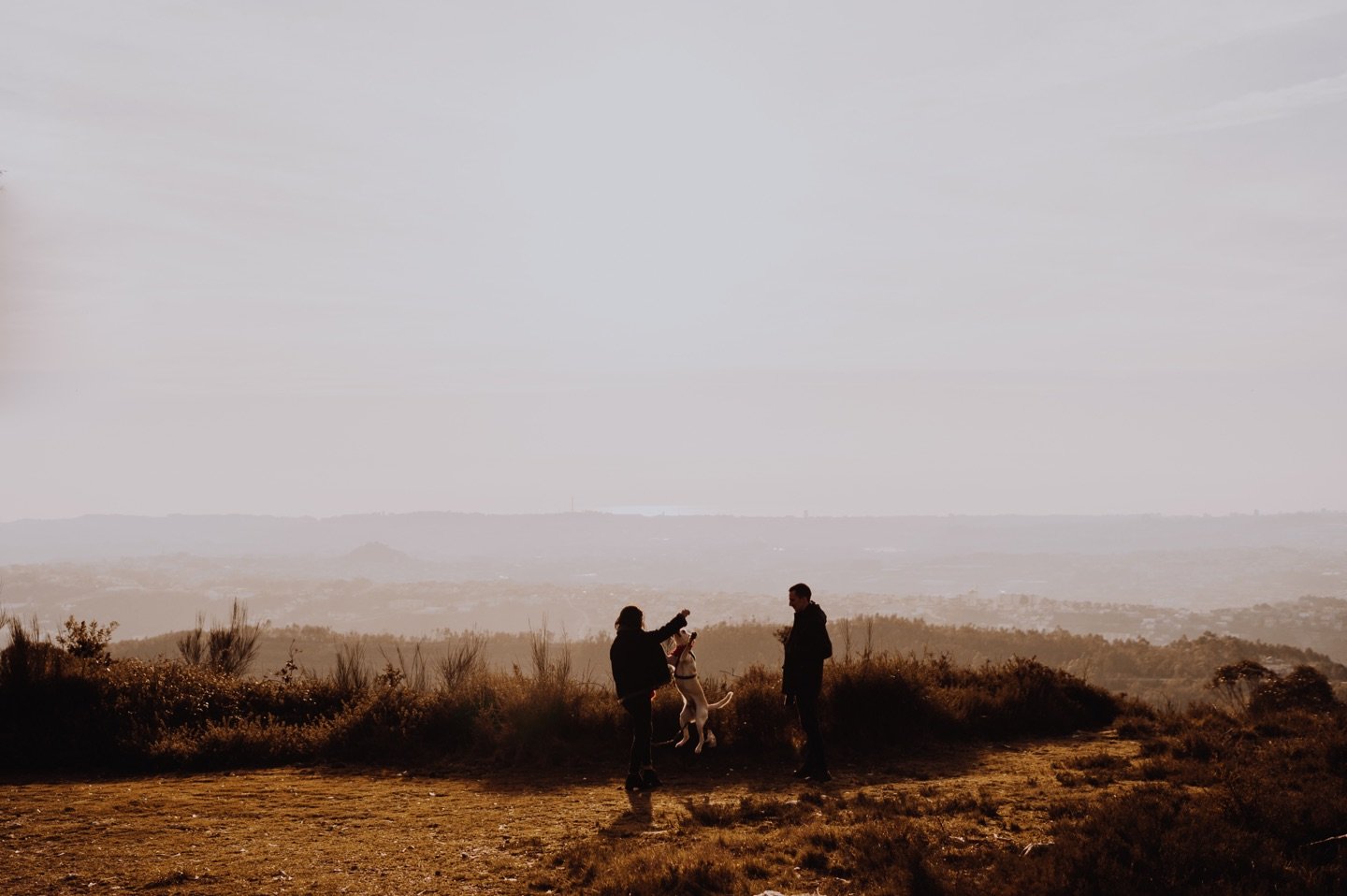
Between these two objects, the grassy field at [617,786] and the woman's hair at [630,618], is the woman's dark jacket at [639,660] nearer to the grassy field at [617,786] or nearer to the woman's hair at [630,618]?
the woman's hair at [630,618]

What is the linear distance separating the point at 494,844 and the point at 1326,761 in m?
9.03

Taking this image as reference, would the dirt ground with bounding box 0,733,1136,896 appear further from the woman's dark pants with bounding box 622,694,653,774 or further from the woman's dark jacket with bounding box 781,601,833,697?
the woman's dark jacket with bounding box 781,601,833,697

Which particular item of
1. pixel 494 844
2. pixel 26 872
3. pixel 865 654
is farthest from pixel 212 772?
pixel 865 654

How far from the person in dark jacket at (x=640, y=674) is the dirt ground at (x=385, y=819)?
45 cm

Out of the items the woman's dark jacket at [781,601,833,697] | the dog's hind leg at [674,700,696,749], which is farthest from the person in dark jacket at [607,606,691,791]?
the woman's dark jacket at [781,601,833,697]

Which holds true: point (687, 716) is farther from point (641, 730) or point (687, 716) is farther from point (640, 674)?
point (640, 674)

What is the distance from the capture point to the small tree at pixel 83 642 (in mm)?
14484

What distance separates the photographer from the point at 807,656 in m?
10.7

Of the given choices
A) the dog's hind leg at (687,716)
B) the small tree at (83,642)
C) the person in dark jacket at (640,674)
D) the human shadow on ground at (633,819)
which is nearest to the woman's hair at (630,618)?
the person in dark jacket at (640,674)

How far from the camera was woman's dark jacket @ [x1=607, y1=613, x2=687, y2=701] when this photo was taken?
1014 cm

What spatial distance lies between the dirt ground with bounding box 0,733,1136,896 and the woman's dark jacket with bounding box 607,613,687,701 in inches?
47.8

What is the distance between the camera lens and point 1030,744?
1325 cm

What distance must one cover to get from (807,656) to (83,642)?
12167 millimetres

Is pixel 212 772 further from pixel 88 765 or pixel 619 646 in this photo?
pixel 619 646
